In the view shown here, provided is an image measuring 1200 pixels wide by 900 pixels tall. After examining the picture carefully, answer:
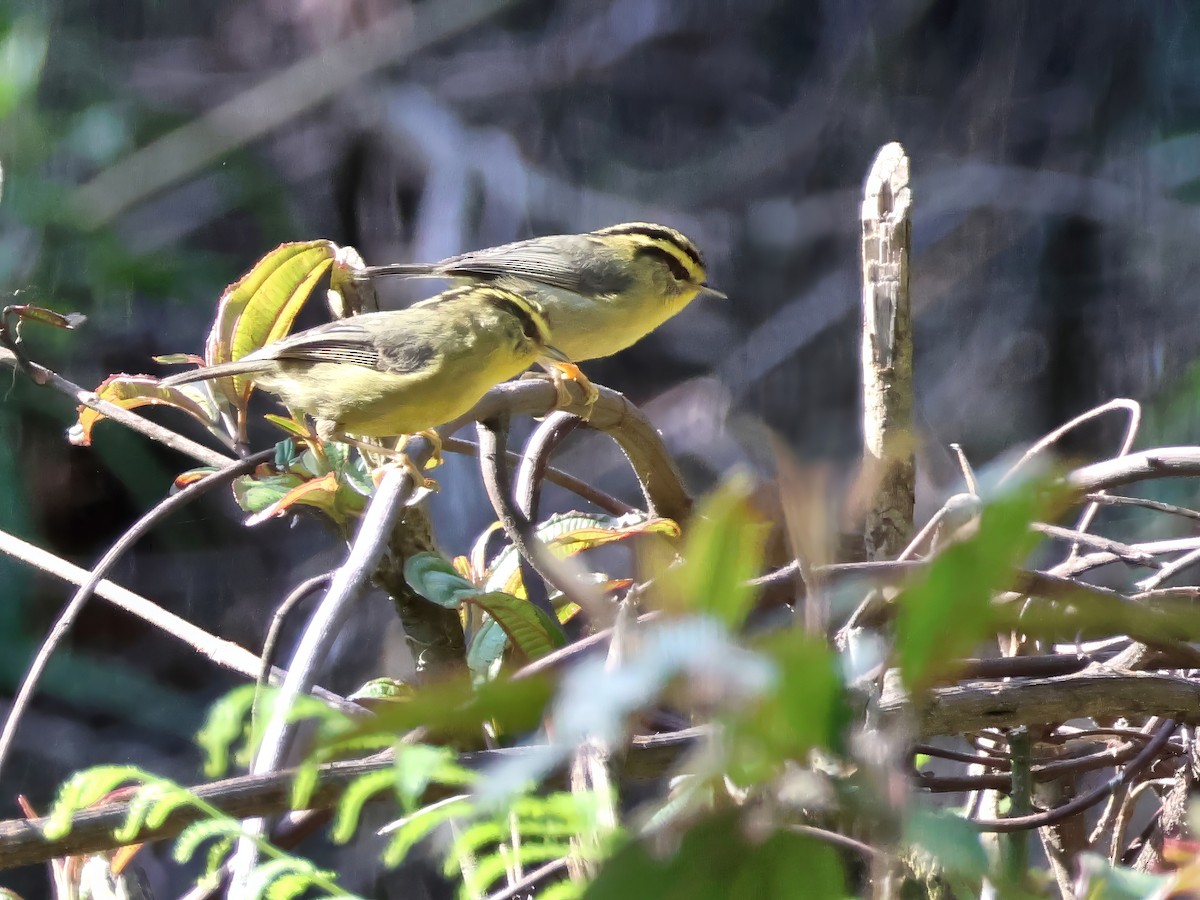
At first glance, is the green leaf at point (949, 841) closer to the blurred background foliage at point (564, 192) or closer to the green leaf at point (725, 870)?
the green leaf at point (725, 870)

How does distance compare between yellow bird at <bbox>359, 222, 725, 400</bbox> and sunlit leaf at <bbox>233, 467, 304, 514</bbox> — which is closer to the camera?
sunlit leaf at <bbox>233, 467, 304, 514</bbox>

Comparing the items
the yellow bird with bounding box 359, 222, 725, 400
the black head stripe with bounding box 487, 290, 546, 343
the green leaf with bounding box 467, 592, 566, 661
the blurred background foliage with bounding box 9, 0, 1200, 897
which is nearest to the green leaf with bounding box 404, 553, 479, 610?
the green leaf with bounding box 467, 592, 566, 661

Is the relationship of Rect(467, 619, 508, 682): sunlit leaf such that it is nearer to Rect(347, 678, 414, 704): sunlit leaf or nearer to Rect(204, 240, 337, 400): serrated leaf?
Rect(347, 678, 414, 704): sunlit leaf

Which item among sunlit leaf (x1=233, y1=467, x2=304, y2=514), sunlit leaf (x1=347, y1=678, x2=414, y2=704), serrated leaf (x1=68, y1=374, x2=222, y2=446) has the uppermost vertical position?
serrated leaf (x1=68, y1=374, x2=222, y2=446)

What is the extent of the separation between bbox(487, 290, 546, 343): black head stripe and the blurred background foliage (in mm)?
343

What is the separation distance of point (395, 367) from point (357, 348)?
49 millimetres

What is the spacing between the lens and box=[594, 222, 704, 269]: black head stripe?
6.18ft

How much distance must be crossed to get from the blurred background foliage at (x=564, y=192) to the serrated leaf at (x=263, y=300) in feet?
2.46

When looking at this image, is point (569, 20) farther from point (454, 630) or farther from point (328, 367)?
point (454, 630)

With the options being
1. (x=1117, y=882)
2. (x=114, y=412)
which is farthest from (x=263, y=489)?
(x=1117, y=882)

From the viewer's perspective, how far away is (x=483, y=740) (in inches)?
24.1

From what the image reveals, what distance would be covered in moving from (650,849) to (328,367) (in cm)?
123

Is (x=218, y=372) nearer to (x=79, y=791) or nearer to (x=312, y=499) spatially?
(x=312, y=499)

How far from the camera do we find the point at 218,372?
1070 mm
